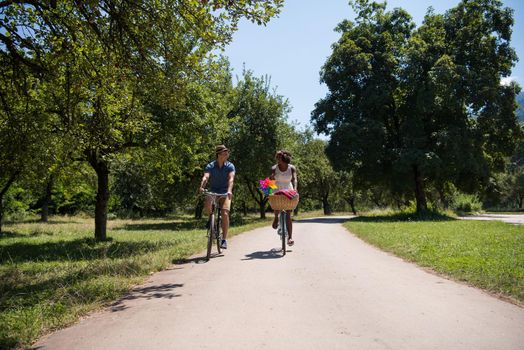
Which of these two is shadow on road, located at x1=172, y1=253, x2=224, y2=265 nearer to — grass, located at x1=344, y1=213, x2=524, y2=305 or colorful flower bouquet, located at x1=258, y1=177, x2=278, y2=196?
colorful flower bouquet, located at x1=258, y1=177, x2=278, y2=196

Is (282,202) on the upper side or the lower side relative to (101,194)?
lower

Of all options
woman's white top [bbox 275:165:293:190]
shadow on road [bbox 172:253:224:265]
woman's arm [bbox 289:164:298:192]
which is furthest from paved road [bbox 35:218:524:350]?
woman's arm [bbox 289:164:298:192]

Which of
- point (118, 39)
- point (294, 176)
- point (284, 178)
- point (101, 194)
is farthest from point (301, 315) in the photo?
point (101, 194)

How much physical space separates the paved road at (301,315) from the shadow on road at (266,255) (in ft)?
4.97

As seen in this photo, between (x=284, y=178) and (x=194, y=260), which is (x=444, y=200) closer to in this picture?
(x=284, y=178)

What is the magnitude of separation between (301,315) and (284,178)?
16.6ft

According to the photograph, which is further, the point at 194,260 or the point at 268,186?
the point at 268,186

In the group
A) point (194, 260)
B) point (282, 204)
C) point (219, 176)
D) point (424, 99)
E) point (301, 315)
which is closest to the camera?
point (301, 315)

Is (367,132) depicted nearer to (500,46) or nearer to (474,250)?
(500,46)

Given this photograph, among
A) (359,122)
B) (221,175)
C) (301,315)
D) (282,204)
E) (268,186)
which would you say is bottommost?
(301,315)

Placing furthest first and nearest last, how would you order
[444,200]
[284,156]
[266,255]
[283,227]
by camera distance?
[444,200] → [284,156] → [283,227] → [266,255]

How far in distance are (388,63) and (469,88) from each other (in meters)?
5.80

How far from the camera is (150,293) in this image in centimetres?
530

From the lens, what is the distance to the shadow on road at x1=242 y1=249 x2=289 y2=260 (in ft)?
26.5
